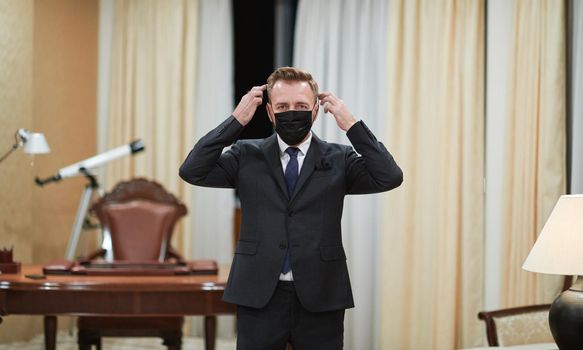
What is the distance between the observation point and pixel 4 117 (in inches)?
206

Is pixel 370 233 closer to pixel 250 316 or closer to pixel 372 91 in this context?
pixel 372 91

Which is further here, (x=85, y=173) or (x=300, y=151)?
(x=85, y=173)

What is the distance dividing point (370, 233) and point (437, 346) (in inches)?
33.8

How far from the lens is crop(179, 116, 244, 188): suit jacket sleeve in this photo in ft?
8.00

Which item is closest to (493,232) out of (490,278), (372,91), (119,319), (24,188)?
(490,278)

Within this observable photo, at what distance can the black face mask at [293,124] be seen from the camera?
2.40 m

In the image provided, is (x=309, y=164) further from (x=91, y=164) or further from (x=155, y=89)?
(x=155, y=89)

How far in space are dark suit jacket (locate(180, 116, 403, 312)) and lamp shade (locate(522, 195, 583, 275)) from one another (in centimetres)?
72

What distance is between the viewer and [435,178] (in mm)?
4902

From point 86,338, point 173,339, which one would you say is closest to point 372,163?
point 173,339

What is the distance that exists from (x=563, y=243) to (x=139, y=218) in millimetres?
2540

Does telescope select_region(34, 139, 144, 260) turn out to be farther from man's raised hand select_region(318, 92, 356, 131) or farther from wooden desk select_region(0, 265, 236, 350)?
man's raised hand select_region(318, 92, 356, 131)

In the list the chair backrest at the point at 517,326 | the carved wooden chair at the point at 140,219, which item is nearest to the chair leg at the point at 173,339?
the carved wooden chair at the point at 140,219

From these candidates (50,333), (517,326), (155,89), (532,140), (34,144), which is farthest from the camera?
(155,89)
